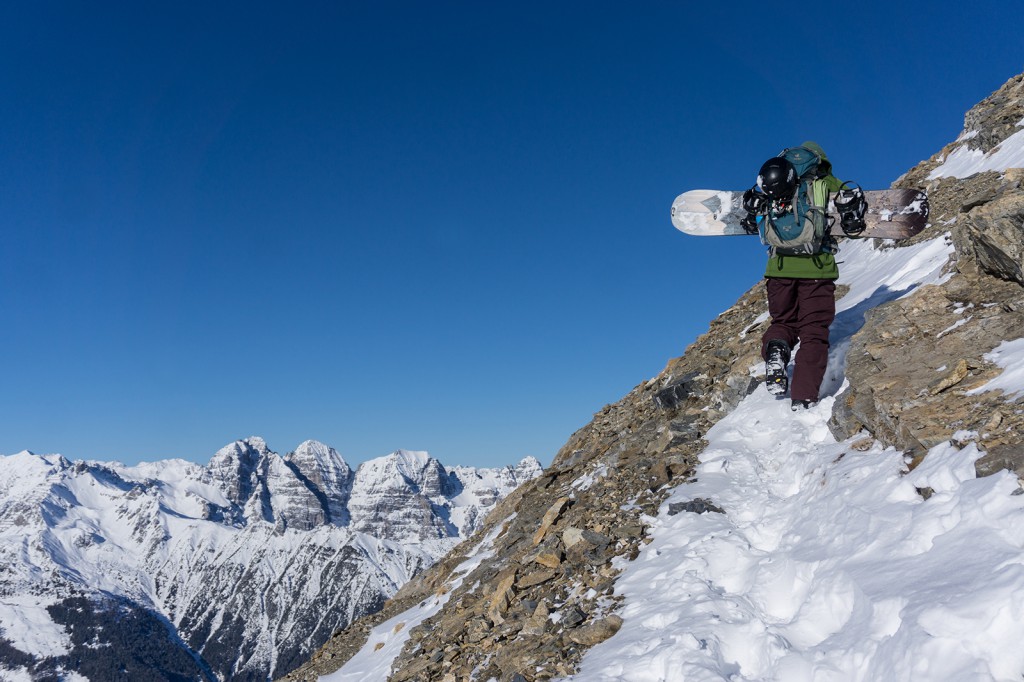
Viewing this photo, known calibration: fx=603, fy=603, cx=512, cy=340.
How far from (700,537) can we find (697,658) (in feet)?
8.67

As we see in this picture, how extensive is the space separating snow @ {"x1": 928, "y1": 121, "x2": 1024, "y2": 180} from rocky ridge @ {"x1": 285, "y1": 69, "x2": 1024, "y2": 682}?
175 centimetres

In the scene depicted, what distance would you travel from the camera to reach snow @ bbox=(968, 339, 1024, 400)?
641 cm

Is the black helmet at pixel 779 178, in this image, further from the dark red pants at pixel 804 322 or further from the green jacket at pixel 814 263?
the dark red pants at pixel 804 322

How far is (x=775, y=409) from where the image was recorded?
37.3ft

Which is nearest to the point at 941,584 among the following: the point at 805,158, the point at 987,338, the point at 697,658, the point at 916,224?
the point at 697,658

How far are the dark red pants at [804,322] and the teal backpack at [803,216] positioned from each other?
25.3 inches

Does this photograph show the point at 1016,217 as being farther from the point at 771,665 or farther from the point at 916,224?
the point at 771,665

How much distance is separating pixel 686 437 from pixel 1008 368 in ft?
20.4

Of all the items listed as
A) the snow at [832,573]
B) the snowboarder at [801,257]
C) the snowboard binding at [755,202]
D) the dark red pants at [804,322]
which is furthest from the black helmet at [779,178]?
the snow at [832,573]

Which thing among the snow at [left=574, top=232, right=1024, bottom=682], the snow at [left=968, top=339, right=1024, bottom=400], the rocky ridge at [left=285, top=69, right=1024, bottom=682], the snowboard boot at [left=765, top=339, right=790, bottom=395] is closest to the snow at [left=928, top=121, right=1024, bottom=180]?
the rocky ridge at [left=285, top=69, right=1024, bottom=682]

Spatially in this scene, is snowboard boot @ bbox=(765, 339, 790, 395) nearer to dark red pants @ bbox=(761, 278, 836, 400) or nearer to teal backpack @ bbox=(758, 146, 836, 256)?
dark red pants @ bbox=(761, 278, 836, 400)

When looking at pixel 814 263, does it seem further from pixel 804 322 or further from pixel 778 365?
pixel 778 365

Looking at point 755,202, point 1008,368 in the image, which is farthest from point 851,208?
point 1008,368

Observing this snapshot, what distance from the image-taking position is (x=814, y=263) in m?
10.9
